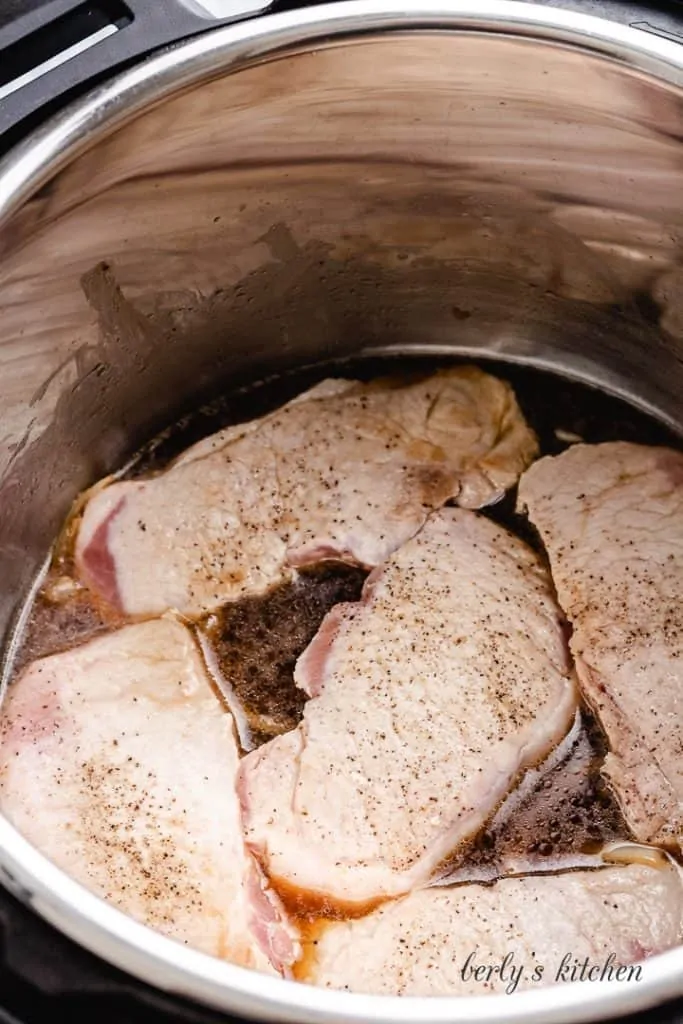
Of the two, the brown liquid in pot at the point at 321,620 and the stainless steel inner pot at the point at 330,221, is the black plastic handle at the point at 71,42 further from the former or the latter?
the brown liquid in pot at the point at 321,620

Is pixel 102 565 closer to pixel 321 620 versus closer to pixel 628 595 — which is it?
pixel 321 620

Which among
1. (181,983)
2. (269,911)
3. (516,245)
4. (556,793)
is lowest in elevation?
(556,793)

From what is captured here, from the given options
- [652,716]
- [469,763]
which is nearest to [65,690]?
[469,763]

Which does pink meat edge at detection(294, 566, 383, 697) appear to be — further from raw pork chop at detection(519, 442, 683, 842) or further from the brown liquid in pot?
raw pork chop at detection(519, 442, 683, 842)

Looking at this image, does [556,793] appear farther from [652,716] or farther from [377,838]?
[377,838]

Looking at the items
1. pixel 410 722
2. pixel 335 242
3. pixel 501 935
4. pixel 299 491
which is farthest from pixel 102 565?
pixel 501 935

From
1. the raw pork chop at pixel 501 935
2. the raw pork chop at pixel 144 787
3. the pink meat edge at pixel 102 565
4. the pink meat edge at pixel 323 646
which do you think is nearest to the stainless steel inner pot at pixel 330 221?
the pink meat edge at pixel 102 565
